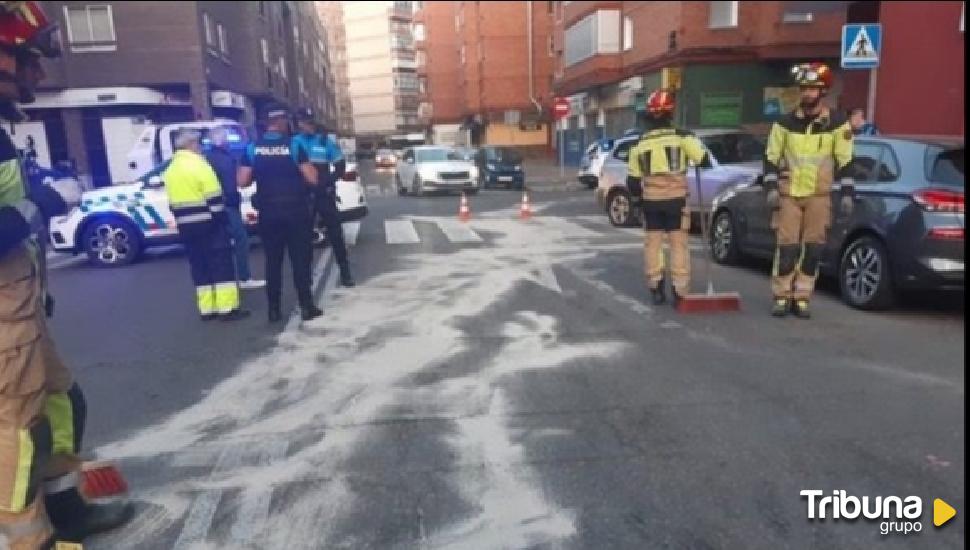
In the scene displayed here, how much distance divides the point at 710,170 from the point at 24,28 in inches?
401

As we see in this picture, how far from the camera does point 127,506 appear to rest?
3.39 meters

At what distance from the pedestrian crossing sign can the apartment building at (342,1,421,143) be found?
9312 centimetres

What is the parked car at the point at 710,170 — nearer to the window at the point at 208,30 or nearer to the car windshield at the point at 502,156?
the car windshield at the point at 502,156

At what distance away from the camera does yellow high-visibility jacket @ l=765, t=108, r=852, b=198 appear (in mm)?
6258

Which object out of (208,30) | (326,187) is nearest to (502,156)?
(208,30)

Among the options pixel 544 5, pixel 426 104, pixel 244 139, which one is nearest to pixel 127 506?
pixel 244 139

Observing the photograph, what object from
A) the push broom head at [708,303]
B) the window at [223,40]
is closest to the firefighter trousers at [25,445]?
the push broom head at [708,303]

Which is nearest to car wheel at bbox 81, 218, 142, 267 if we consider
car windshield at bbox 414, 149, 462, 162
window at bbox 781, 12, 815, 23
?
car windshield at bbox 414, 149, 462, 162

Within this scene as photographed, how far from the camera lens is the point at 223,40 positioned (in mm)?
34469

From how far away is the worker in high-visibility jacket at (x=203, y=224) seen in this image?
271 inches

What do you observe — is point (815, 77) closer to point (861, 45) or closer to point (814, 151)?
point (814, 151)

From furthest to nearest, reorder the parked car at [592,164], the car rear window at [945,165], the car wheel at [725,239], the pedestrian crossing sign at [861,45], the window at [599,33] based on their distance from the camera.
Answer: the window at [599,33], the parked car at [592,164], the pedestrian crossing sign at [861,45], the car wheel at [725,239], the car rear window at [945,165]

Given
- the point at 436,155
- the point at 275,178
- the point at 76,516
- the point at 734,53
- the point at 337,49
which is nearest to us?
the point at 76,516

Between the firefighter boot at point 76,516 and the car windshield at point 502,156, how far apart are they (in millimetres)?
23608
